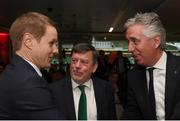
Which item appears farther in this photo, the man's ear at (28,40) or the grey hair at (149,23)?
the grey hair at (149,23)

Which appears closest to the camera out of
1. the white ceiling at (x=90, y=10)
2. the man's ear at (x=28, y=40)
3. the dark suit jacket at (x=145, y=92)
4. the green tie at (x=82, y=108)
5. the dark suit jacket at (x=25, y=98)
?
the dark suit jacket at (x=25, y=98)

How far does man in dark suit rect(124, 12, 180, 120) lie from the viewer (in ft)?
6.56

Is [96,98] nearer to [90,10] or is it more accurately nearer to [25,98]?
[25,98]

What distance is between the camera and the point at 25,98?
4.25 feet

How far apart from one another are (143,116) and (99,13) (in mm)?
6598

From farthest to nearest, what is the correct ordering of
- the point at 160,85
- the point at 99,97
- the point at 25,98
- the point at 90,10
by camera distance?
the point at 90,10 < the point at 99,97 < the point at 160,85 < the point at 25,98

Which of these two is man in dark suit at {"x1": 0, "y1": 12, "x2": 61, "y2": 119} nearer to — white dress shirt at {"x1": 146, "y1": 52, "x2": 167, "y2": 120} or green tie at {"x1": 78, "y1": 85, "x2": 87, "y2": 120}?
white dress shirt at {"x1": 146, "y1": 52, "x2": 167, "y2": 120}

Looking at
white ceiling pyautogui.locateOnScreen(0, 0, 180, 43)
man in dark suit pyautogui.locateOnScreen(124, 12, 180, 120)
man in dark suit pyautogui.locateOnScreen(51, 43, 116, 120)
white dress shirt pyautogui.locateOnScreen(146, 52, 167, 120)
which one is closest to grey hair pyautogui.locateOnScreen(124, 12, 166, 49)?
man in dark suit pyautogui.locateOnScreen(124, 12, 180, 120)

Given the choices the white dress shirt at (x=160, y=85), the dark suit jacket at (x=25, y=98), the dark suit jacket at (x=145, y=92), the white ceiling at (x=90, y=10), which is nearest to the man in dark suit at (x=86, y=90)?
the dark suit jacket at (x=145, y=92)

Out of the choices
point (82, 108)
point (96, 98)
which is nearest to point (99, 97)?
Answer: point (96, 98)

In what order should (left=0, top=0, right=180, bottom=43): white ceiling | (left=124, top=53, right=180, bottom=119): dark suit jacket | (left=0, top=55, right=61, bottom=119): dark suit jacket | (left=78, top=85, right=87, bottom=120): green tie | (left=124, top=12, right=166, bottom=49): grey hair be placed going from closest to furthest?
(left=0, top=55, right=61, bottom=119): dark suit jacket → (left=124, top=53, right=180, bottom=119): dark suit jacket → (left=124, top=12, right=166, bottom=49): grey hair → (left=78, top=85, right=87, bottom=120): green tie → (left=0, top=0, right=180, bottom=43): white ceiling

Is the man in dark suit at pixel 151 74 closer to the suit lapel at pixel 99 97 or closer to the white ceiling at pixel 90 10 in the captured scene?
the suit lapel at pixel 99 97

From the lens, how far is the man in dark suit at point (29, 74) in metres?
1.30

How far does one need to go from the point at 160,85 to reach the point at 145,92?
0.10 metres
